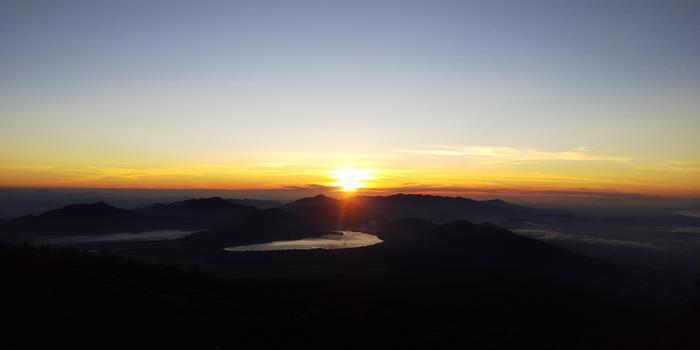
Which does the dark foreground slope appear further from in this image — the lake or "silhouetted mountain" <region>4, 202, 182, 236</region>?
"silhouetted mountain" <region>4, 202, 182, 236</region>

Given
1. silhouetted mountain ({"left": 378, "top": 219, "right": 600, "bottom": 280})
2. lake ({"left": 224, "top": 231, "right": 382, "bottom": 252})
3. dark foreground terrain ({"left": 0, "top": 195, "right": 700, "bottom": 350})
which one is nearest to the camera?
dark foreground terrain ({"left": 0, "top": 195, "right": 700, "bottom": 350})

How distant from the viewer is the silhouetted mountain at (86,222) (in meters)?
135

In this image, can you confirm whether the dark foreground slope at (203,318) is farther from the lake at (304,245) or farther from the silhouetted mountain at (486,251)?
the lake at (304,245)

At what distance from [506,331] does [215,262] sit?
167 ft

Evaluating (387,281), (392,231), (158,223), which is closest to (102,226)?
(158,223)

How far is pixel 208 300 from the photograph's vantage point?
20.4m

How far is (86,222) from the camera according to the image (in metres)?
147

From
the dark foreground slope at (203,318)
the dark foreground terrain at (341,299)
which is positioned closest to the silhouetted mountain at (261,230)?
the dark foreground terrain at (341,299)

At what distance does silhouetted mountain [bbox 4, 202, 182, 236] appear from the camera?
442 feet

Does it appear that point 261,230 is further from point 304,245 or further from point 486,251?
point 486,251

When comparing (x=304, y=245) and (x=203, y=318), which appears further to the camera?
(x=304, y=245)

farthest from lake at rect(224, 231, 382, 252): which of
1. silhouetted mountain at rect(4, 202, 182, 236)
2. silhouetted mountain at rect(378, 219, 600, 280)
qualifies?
silhouetted mountain at rect(4, 202, 182, 236)

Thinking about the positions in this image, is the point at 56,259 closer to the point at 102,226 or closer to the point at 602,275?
the point at 602,275

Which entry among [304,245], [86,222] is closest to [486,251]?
[304,245]
